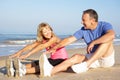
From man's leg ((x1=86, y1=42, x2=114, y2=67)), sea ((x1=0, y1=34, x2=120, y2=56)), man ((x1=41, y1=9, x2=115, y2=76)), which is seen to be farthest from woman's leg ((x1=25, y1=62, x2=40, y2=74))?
sea ((x1=0, y1=34, x2=120, y2=56))

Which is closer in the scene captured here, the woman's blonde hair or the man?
the man

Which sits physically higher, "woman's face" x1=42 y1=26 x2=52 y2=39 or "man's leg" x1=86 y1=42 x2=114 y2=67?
"woman's face" x1=42 y1=26 x2=52 y2=39

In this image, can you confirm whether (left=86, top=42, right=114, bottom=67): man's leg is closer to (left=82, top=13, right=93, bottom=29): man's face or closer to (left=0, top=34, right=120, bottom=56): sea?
(left=82, top=13, right=93, bottom=29): man's face

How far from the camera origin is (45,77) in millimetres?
5309

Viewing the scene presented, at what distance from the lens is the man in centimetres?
547

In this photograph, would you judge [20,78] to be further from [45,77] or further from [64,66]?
[64,66]

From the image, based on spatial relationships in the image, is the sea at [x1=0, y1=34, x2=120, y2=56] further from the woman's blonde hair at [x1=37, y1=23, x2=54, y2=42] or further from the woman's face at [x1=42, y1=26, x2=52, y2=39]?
the woman's face at [x1=42, y1=26, x2=52, y2=39]

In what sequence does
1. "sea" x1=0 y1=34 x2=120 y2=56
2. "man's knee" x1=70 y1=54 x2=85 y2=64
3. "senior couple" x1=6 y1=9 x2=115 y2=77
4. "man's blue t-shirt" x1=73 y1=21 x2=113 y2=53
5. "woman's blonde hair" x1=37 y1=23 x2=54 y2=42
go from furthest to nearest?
"sea" x1=0 y1=34 x2=120 y2=56
"woman's blonde hair" x1=37 y1=23 x2=54 y2=42
"man's blue t-shirt" x1=73 y1=21 x2=113 y2=53
"man's knee" x1=70 y1=54 x2=85 y2=64
"senior couple" x1=6 y1=9 x2=115 y2=77

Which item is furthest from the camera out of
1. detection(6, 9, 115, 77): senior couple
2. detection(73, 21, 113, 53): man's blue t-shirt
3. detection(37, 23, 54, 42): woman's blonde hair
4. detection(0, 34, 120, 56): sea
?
detection(0, 34, 120, 56): sea

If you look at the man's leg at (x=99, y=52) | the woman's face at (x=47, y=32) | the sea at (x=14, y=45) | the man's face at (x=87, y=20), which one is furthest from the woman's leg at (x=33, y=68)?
the sea at (x=14, y=45)

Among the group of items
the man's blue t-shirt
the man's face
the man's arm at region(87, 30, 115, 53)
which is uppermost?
the man's face

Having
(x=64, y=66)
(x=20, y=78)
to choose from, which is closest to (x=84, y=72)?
(x=64, y=66)

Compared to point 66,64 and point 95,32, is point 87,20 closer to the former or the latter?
point 95,32

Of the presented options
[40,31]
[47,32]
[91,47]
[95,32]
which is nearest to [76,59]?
[91,47]
